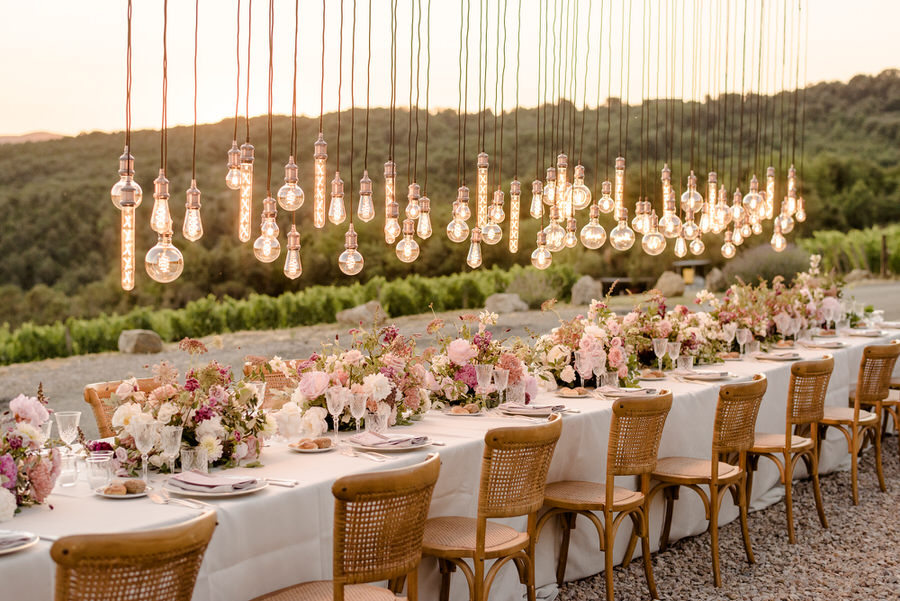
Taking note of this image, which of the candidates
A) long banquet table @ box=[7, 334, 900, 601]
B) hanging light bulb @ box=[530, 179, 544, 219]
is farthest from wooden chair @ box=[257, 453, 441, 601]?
hanging light bulb @ box=[530, 179, 544, 219]

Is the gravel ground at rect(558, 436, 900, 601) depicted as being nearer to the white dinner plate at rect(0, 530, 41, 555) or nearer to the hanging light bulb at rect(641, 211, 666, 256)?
the hanging light bulb at rect(641, 211, 666, 256)

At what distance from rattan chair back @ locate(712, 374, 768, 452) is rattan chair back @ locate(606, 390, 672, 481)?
444 millimetres

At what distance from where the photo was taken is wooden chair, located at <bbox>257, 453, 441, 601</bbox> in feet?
8.08

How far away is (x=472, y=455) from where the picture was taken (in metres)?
3.52

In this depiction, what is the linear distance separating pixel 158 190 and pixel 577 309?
17.4 m

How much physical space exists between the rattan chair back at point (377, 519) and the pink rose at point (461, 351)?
1570mm

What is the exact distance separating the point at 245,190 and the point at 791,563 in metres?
3.28

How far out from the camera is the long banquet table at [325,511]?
2.40 m

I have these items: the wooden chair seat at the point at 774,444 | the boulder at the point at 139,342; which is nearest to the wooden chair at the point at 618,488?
the wooden chair seat at the point at 774,444

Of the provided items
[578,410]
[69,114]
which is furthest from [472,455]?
[69,114]

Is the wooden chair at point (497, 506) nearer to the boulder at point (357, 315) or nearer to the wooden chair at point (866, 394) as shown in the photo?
the wooden chair at point (866, 394)

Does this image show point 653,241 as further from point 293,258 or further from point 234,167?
point 234,167

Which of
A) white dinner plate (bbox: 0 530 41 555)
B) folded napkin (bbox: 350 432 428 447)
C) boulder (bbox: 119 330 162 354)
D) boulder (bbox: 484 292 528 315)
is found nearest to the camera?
white dinner plate (bbox: 0 530 41 555)

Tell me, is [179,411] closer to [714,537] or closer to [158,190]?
[158,190]
